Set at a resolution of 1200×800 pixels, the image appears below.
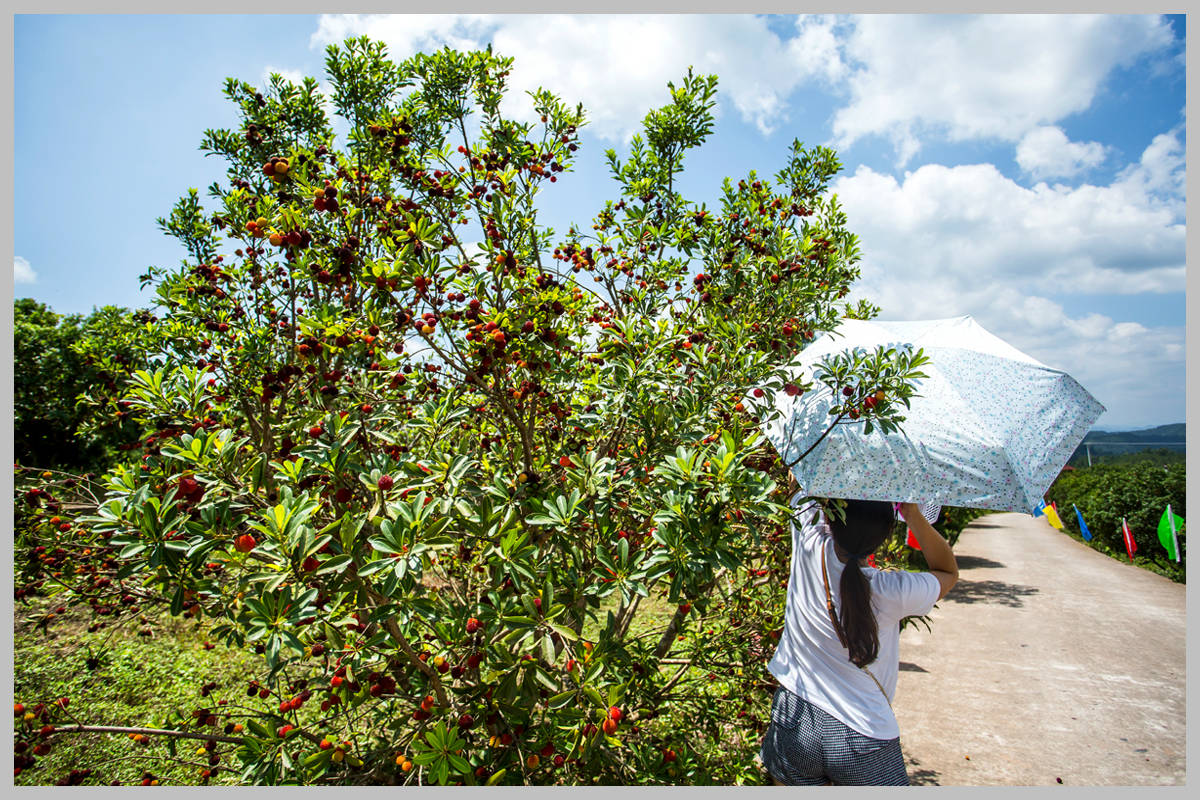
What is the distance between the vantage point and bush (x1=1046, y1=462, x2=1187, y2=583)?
10.1 m

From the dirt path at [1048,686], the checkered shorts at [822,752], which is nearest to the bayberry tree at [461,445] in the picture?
the checkered shorts at [822,752]

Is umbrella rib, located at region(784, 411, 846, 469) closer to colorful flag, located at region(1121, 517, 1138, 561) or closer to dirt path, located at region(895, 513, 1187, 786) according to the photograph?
dirt path, located at region(895, 513, 1187, 786)

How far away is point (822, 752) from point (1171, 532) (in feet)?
34.6

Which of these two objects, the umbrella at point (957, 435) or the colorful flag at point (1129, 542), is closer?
the umbrella at point (957, 435)

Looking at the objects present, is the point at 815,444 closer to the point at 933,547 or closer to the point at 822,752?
the point at 933,547

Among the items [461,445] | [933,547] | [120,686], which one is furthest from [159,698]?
[933,547]

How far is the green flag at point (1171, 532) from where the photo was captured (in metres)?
8.85

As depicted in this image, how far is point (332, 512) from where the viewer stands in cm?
222

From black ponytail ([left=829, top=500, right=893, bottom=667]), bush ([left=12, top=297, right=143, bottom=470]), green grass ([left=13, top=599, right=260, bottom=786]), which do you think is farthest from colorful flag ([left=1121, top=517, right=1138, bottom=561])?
bush ([left=12, top=297, right=143, bottom=470])

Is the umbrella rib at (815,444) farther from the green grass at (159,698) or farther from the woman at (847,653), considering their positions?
the green grass at (159,698)

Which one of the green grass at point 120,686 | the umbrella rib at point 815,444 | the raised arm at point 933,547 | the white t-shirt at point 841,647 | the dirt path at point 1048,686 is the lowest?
the dirt path at point 1048,686

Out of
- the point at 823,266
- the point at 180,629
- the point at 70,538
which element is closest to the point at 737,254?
the point at 823,266

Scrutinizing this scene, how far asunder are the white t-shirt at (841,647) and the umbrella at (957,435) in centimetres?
30

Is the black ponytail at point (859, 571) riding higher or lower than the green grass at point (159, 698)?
higher
